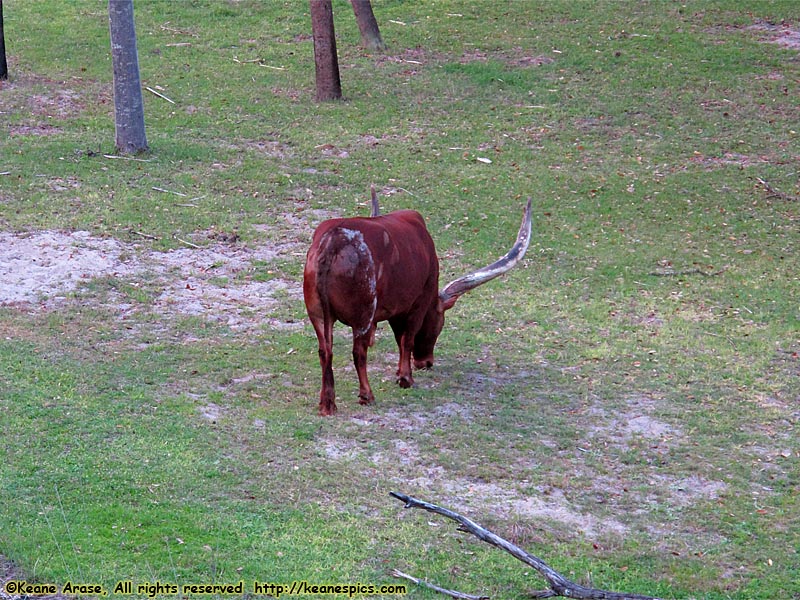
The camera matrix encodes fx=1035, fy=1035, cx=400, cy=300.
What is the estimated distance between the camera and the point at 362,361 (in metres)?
8.47

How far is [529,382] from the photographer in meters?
9.42

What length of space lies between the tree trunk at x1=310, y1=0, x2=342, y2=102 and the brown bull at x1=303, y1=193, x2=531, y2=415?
319 inches

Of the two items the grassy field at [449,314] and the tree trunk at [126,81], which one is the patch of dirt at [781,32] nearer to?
the grassy field at [449,314]

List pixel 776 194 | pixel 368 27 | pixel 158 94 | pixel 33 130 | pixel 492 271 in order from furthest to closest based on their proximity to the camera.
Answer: pixel 368 27
pixel 158 94
pixel 33 130
pixel 776 194
pixel 492 271

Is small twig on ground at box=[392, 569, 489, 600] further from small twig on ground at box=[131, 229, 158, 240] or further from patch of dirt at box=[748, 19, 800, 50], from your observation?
patch of dirt at box=[748, 19, 800, 50]

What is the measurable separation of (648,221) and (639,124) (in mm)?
3489

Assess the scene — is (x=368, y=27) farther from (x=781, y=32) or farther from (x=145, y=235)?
(x=145, y=235)

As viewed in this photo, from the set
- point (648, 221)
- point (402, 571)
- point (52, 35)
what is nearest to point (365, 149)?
point (648, 221)

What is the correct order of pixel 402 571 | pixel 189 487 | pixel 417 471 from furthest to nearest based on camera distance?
pixel 417 471
pixel 189 487
pixel 402 571

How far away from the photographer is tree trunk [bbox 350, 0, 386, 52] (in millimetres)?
19719

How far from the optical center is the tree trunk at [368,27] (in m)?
19.7

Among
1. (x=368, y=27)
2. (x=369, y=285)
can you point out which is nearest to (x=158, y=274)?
(x=369, y=285)

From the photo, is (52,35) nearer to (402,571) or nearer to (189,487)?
(189,487)

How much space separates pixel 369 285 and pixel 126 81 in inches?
312
